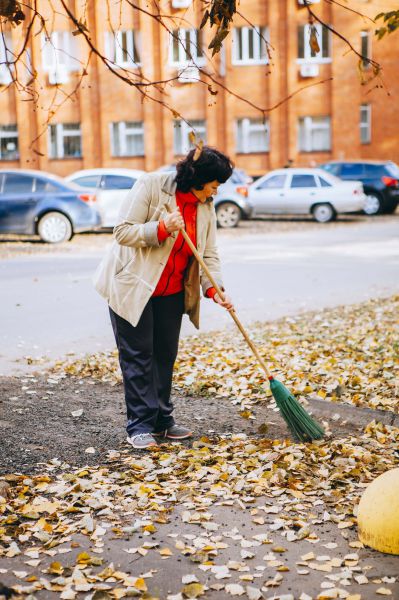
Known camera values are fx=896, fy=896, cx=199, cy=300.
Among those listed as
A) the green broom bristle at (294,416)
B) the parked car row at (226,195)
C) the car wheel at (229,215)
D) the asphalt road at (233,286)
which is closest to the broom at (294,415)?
the green broom bristle at (294,416)

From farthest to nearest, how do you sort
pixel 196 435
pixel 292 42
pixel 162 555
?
pixel 292 42, pixel 196 435, pixel 162 555

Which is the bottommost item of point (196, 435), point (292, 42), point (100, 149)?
point (196, 435)

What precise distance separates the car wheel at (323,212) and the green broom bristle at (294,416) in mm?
20926

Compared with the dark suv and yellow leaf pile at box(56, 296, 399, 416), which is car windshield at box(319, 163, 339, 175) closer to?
the dark suv

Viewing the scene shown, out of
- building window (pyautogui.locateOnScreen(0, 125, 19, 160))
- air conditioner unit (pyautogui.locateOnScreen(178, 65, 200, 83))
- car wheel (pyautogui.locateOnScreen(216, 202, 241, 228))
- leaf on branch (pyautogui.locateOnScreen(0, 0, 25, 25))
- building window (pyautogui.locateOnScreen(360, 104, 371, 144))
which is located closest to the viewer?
leaf on branch (pyautogui.locateOnScreen(0, 0, 25, 25))

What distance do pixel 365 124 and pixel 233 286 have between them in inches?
1016

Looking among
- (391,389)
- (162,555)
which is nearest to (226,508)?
(162,555)

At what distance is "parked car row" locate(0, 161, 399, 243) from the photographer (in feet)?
65.7

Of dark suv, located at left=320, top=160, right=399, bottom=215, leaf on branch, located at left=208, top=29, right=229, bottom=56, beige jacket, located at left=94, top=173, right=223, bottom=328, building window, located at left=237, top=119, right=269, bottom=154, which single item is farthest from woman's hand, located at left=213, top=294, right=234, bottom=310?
building window, located at left=237, top=119, right=269, bottom=154

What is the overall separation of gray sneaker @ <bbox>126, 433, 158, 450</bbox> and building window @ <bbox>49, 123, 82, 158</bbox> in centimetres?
3265

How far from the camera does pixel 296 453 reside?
5.64 m

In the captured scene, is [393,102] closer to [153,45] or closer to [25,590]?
[153,45]

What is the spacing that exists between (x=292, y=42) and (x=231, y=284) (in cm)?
2483

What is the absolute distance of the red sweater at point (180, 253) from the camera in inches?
221
